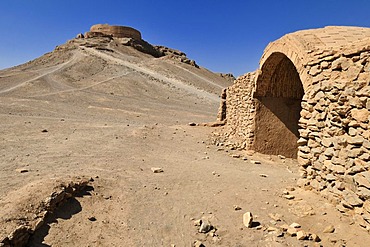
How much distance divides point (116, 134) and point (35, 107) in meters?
8.82

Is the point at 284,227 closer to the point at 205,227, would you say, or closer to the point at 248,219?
the point at 248,219

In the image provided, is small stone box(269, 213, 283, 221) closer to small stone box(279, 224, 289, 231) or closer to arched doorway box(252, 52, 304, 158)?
small stone box(279, 224, 289, 231)

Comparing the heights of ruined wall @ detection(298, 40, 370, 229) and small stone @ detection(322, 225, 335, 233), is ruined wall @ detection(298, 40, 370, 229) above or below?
above

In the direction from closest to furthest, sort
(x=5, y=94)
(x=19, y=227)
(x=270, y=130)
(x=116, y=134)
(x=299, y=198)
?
(x=19, y=227) → (x=299, y=198) → (x=270, y=130) → (x=116, y=134) → (x=5, y=94)

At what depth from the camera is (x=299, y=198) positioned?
15.3 ft

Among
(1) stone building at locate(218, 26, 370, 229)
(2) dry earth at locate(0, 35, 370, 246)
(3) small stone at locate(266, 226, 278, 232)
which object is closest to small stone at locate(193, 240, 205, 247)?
(2) dry earth at locate(0, 35, 370, 246)

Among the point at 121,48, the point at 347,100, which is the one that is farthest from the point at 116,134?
the point at 121,48

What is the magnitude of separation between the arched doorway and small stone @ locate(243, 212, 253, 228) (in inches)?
192

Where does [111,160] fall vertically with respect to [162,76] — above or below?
below

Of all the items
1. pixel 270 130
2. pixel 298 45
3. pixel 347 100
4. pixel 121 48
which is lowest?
pixel 270 130

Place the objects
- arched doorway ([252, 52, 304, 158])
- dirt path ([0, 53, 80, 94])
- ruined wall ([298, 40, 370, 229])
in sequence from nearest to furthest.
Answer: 1. ruined wall ([298, 40, 370, 229])
2. arched doorway ([252, 52, 304, 158])
3. dirt path ([0, 53, 80, 94])

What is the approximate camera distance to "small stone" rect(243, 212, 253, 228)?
12.9 ft

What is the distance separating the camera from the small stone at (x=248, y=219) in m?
3.92

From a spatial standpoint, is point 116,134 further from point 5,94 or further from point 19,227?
point 5,94
